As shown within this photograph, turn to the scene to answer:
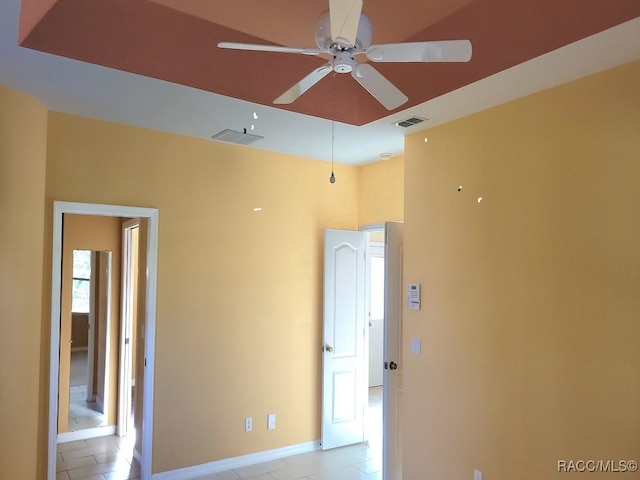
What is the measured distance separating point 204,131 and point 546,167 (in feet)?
8.11

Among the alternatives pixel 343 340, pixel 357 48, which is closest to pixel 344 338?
pixel 343 340

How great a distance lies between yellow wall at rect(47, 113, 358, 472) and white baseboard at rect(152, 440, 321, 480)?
0.05 m

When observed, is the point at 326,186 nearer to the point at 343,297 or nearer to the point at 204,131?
the point at 343,297

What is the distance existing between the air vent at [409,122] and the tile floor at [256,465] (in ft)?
9.19

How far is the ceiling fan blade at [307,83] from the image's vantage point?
1749 millimetres

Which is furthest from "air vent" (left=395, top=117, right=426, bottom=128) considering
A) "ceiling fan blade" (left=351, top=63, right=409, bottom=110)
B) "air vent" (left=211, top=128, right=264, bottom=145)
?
"ceiling fan blade" (left=351, top=63, right=409, bottom=110)

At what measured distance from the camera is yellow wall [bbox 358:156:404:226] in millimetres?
4406

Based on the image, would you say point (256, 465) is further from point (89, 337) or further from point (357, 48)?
point (357, 48)

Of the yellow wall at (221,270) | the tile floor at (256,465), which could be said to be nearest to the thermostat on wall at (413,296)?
the yellow wall at (221,270)

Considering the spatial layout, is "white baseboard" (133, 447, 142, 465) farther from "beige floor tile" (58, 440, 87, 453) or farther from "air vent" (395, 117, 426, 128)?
"air vent" (395, 117, 426, 128)

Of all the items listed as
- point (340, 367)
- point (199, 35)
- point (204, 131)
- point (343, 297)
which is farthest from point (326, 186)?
point (199, 35)

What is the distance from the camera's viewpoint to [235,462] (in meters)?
4.09

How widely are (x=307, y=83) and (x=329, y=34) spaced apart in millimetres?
276

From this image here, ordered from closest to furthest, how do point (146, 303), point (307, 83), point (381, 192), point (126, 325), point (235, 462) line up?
point (307, 83) < point (146, 303) < point (235, 462) < point (381, 192) < point (126, 325)
